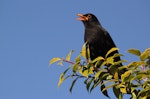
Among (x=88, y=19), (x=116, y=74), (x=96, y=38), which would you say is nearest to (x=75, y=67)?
(x=116, y=74)

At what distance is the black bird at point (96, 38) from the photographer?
200 inches

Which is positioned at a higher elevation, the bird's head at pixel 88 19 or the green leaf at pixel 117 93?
the bird's head at pixel 88 19

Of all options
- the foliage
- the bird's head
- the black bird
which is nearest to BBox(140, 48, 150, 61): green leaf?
the foliage

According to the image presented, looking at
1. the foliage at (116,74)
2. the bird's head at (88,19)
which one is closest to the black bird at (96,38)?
the bird's head at (88,19)

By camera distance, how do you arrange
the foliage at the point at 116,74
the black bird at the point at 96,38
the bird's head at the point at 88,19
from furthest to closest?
the bird's head at the point at 88,19 → the black bird at the point at 96,38 → the foliage at the point at 116,74

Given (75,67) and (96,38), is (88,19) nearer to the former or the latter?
(96,38)

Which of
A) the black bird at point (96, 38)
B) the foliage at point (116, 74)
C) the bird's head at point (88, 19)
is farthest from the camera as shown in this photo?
the bird's head at point (88, 19)

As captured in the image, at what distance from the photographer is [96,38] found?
523 centimetres

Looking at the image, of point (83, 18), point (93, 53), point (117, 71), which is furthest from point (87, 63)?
point (83, 18)

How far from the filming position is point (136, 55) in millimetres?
2100

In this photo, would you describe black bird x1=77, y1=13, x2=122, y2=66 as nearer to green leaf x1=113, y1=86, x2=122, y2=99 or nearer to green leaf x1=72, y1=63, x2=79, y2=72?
green leaf x1=72, y1=63, x2=79, y2=72

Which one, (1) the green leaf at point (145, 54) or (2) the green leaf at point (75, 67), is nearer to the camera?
(1) the green leaf at point (145, 54)

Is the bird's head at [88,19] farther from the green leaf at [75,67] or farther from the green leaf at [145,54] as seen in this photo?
the green leaf at [145,54]

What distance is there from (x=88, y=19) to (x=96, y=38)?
0.85 m
